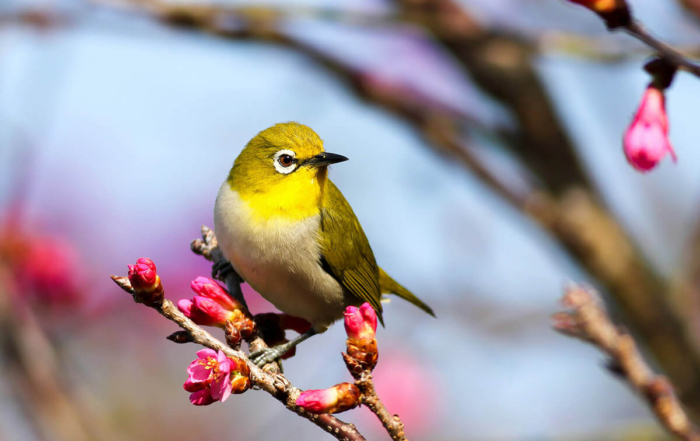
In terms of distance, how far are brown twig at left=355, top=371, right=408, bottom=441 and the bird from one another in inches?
40.1

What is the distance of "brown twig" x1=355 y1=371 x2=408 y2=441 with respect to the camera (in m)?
2.13

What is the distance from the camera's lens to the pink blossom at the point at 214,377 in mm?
2195

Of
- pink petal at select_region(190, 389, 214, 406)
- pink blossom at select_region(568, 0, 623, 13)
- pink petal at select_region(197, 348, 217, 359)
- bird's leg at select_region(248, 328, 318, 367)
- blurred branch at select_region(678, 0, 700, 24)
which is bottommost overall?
bird's leg at select_region(248, 328, 318, 367)

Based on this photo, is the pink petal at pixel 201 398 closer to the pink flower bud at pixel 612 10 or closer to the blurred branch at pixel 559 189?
the pink flower bud at pixel 612 10

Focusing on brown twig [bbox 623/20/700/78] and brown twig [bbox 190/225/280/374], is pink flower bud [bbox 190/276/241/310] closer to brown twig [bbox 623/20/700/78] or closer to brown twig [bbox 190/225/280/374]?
brown twig [bbox 190/225/280/374]

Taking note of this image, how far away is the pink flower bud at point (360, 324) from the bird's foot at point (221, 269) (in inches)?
47.9

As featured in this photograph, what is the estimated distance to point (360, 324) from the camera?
7.70 ft

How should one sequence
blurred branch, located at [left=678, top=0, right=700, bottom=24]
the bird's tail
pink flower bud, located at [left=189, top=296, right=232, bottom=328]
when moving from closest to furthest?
pink flower bud, located at [left=189, top=296, right=232, bottom=328], blurred branch, located at [left=678, top=0, right=700, bottom=24], the bird's tail

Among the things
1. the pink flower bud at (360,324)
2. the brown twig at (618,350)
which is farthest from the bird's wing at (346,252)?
the brown twig at (618,350)

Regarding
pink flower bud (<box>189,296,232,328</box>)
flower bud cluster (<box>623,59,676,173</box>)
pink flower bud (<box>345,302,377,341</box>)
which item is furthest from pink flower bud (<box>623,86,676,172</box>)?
pink flower bud (<box>189,296,232,328</box>)

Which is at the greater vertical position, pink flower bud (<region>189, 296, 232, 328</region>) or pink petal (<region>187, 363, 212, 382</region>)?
pink flower bud (<region>189, 296, 232, 328</region>)

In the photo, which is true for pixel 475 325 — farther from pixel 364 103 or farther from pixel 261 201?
pixel 261 201

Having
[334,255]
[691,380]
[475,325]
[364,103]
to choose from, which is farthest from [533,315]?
[334,255]

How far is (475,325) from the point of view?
21.5 ft
